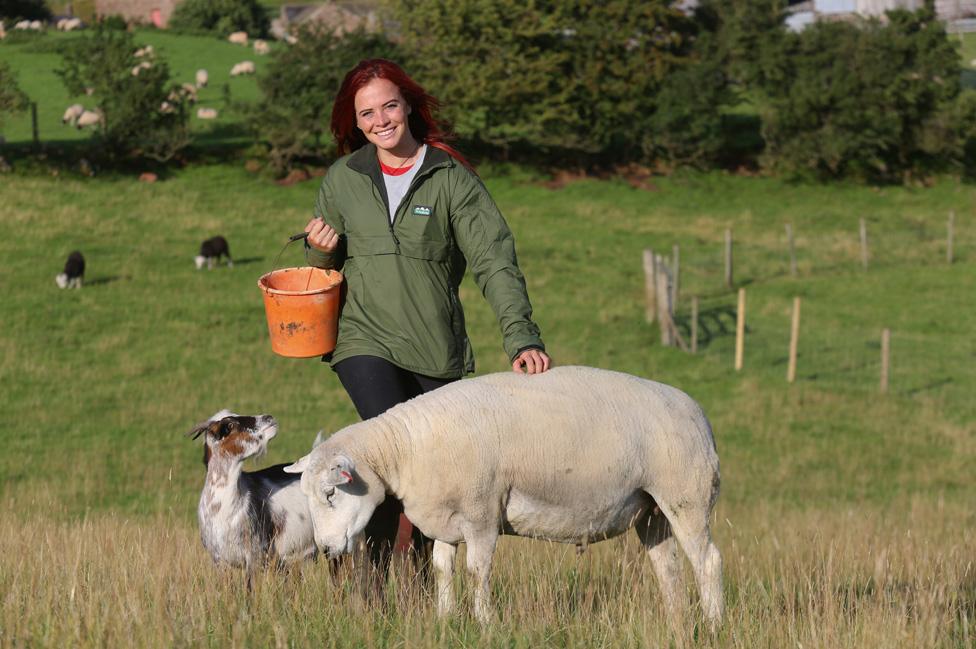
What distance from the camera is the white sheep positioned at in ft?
16.6

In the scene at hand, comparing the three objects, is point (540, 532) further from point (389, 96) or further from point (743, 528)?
point (743, 528)

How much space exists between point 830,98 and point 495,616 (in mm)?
45614

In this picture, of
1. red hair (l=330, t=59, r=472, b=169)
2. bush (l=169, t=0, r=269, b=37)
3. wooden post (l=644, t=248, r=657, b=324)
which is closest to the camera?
red hair (l=330, t=59, r=472, b=169)

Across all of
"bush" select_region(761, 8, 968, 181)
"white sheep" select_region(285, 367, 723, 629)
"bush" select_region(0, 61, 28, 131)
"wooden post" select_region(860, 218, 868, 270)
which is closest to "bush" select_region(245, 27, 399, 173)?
"bush" select_region(0, 61, 28, 131)

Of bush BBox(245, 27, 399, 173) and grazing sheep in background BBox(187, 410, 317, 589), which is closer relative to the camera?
grazing sheep in background BBox(187, 410, 317, 589)

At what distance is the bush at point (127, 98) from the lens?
45.0m

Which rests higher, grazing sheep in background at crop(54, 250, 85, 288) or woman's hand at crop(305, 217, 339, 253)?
woman's hand at crop(305, 217, 339, 253)

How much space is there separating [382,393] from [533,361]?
2.47 ft

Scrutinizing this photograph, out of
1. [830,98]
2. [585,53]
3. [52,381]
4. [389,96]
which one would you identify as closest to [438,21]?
[585,53]

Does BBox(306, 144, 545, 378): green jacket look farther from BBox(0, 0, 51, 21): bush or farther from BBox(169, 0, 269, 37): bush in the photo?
BBox(169, 0, 269, 37): bush

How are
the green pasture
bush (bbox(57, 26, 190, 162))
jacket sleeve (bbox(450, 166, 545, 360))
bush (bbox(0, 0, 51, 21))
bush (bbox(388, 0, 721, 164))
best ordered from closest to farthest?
jacket sleeve (bbox(450, 166, 545, 360))
bush (bbox(57, 26, 190, 162))
bush (bbox(388, 0, 721, 164))
the green pasture
bush (bbox(0, 0, 51, 21))

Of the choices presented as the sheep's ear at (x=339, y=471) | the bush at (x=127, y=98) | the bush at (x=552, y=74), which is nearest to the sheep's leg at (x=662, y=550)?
the sheep's ear at (x=339, y=471)


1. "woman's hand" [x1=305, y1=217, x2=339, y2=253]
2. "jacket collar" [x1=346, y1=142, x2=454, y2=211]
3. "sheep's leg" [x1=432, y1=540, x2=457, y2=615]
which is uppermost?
"jacket collar" [x1=346, y1=142, x2=454, y2=211]

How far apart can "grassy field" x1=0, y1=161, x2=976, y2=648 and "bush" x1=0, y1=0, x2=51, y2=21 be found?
1680 centimetres
